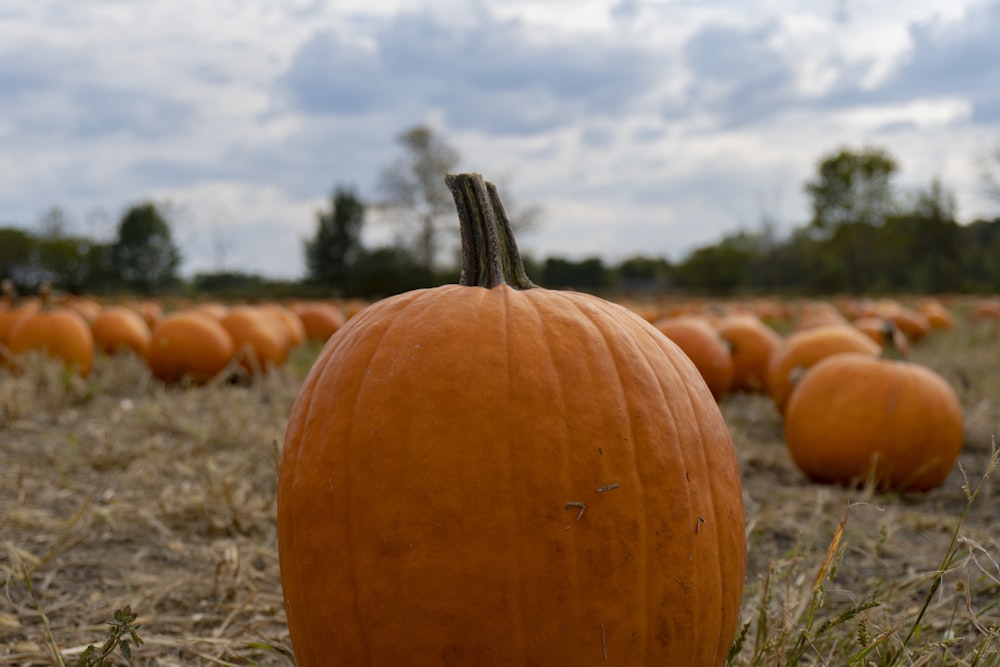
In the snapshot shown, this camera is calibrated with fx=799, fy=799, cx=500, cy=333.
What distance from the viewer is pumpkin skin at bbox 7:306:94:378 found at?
5935mm

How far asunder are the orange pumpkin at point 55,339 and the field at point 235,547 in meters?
0.82

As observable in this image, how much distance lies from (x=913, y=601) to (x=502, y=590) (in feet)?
5.26

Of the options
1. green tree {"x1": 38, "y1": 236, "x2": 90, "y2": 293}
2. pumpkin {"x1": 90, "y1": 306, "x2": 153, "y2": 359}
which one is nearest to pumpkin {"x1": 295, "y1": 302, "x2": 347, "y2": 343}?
pumpkin {"x1": 90, "y1": 306, "x2": 153, "y2": 359}

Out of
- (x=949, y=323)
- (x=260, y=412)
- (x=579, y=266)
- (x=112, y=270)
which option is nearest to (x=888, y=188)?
(x=579, y=266)

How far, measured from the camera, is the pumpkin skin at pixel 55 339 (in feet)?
19.5

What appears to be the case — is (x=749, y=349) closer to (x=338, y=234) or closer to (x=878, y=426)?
(x=878, y=426)

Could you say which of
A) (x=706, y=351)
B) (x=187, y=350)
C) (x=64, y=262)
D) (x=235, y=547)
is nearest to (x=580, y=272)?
(x=64, y=262)

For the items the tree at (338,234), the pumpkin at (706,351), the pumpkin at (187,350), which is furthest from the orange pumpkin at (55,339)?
the tree at (338,234)

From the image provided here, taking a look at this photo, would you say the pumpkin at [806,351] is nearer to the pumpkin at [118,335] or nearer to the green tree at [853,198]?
the pumpkin at [118,335]

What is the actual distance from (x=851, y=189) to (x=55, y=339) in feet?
144

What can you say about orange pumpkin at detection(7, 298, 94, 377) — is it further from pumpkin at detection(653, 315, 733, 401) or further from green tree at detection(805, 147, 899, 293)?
green tree at detection(805, 147, 899, 293)

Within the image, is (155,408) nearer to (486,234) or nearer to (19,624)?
(19,624)

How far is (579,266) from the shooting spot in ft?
165

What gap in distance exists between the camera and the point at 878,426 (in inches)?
140
